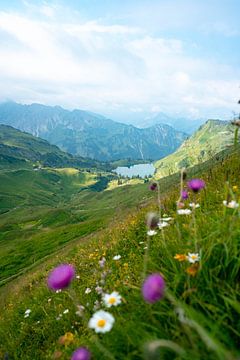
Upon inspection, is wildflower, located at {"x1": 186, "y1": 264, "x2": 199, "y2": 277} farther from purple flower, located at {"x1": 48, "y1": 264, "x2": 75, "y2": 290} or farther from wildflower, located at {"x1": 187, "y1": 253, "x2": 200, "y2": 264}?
purple flower, located at {"x1": 48, "y1": 264, "x2": 75, "y2": 290}

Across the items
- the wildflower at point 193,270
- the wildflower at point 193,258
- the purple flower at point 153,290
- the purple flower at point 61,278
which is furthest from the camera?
Result: the wildflower at point 193,258

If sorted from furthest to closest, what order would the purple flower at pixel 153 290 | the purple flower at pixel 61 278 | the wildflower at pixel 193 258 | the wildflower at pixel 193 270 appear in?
the wildflower at pixel 193 258 → the wildflower at pixel 193 270 → the purple flower at pixel 61 278 → the purple flower at pixel 153 290

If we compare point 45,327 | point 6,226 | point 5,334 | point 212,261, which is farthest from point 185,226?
point 6,226

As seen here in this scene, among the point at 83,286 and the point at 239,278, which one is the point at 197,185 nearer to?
the point at 239,278

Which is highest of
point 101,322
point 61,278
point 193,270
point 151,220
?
point 151,220

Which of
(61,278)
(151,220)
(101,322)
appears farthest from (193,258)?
(61,278)

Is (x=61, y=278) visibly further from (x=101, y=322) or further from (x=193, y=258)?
(x=193, y=258)

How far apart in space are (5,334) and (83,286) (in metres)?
2.77

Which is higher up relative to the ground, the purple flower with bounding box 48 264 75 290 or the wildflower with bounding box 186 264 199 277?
the purple flower with bounding box 48 264 75 290

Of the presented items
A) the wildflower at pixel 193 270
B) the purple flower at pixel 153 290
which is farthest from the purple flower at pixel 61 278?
the wildflower at pixel 193 270

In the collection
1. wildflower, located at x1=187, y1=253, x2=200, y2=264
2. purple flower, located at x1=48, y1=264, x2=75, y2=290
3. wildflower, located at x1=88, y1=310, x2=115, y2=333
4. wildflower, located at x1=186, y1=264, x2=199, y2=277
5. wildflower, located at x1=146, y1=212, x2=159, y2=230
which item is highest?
wildflower, located at x1=146, y1=212, x2=159, y2=230

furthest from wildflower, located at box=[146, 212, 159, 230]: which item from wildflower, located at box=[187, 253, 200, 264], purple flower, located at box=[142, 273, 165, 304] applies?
purple flower, located at box=[142, 273, 165, 304]

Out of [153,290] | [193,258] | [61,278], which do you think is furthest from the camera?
[193,258]

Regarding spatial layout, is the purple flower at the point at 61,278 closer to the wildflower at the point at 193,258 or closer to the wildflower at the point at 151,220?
the wildflower at the point at 151,220
